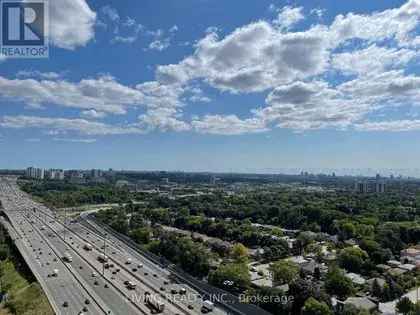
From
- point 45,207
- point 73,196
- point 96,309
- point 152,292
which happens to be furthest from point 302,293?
point 73,196

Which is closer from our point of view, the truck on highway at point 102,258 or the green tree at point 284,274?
the green tree at point 284,274


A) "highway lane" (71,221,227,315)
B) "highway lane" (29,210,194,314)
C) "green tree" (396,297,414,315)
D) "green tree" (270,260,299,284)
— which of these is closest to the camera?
"green tree" (396,297,414,315)

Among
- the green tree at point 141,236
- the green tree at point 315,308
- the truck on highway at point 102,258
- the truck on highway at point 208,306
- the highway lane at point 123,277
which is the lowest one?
the truck on highway at point 208,306

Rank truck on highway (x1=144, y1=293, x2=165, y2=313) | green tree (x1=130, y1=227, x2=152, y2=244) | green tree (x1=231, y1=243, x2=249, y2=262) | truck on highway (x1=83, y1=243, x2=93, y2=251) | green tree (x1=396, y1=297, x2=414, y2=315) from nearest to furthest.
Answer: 1. green tree (x1=396, y1=297, x2=414, y2=315)
2. truck on highway (x1=144, y1=293, x2=165, y2=313)
3. green tree (x1=231, y1=243, x2=249, y2=262)
4. truck on highway (x1=83, y1=243, x2=93, y2=251)
5. green tree (x1=130, y1=227, x2=152, y2=244)

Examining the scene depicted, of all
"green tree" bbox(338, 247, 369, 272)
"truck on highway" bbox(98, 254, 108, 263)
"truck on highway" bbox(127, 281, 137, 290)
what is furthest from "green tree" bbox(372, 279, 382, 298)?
"truck on highway" bbox(98, 254, 108, 263)

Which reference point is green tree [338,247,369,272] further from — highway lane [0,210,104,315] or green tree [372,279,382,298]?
highway lane [0,210,104,315]

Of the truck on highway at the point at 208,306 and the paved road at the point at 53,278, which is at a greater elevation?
the paved road at the point at 53,278

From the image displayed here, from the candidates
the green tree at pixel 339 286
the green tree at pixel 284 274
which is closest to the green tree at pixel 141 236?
the green tree at pixel 284 274

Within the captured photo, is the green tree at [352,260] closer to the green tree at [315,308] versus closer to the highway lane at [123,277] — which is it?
the green tree at [315,308]

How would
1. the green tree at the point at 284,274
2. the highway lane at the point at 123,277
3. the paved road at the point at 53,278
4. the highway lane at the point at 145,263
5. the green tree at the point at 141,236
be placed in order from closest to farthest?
the paved road at the point at 53,278, the highway lane at the point at 123,277, the highway lane at the point at 145,263, the green tree at the point at 284,274, the green tree at the point at 141,236
